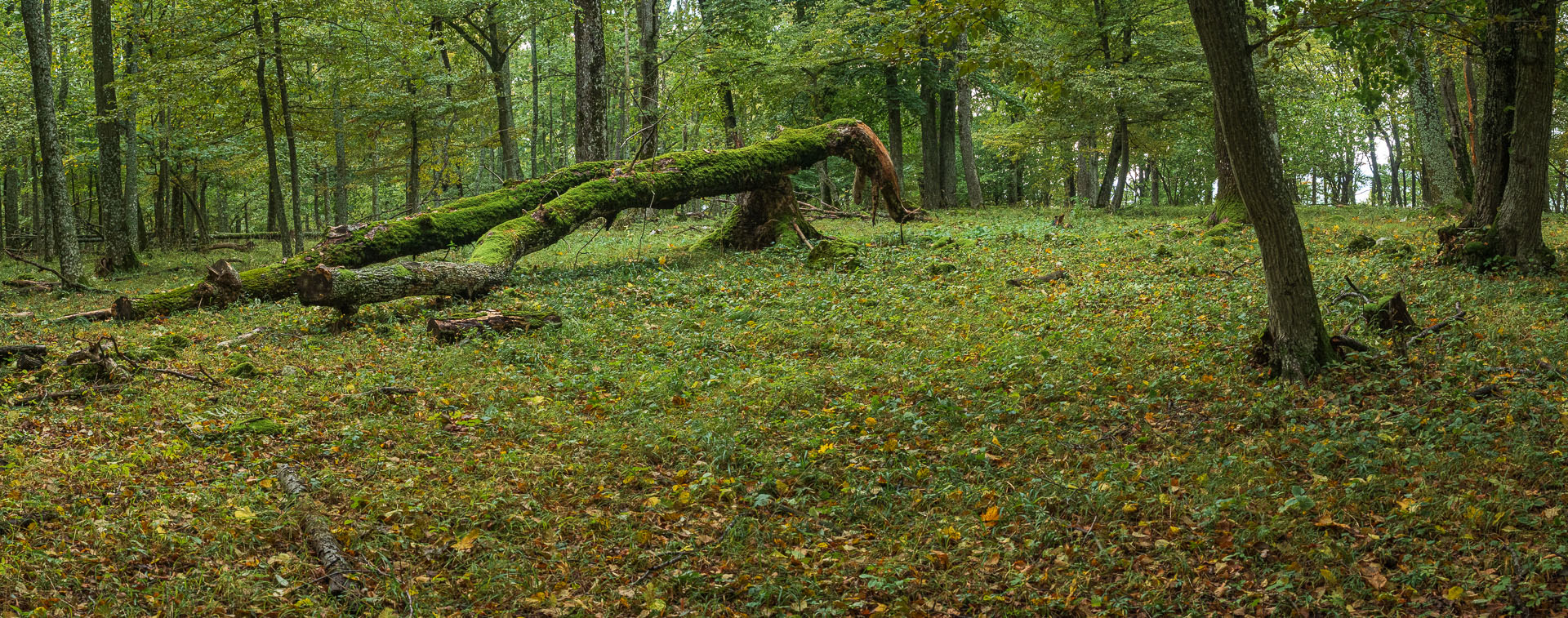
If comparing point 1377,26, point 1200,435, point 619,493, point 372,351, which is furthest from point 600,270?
point 1377,26

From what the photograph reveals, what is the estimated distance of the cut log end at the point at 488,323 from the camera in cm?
895

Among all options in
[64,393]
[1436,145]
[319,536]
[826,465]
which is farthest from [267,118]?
[1436,145]

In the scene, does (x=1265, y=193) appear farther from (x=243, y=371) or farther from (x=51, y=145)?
(x=51, y=145)

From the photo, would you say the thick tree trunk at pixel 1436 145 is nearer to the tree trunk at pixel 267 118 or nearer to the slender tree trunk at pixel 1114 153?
the slender tree trunk at pixel 1114 153

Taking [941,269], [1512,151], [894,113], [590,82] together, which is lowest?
[941,269]

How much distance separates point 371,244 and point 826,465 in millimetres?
7831

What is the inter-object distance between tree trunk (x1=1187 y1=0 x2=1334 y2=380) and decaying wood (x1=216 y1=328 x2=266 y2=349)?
943 centimetres

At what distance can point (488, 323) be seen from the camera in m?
9.13

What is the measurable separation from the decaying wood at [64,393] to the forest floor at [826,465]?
9.6 inches

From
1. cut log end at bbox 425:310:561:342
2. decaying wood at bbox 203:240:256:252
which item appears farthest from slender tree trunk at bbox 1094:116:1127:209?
decaying wood at bbox 203:240:256:252

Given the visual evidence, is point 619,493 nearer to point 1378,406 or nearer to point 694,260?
point 1378,406

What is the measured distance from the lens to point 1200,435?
19.7 ft

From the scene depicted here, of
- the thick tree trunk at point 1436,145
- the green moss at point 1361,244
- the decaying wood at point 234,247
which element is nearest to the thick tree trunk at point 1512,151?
the green moss at point 1361,244

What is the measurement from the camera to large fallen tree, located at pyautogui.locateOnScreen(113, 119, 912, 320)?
10125 mm
